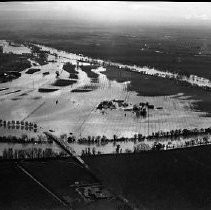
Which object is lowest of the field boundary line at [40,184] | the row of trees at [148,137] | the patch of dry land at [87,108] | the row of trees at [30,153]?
the patch of dry land at [87,108]

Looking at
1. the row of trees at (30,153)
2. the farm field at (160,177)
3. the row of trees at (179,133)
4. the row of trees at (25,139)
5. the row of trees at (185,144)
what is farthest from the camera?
the row of trees at (179,133)

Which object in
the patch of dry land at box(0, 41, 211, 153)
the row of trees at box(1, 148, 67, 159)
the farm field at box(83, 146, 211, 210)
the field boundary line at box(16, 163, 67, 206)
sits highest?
the field boundary line at box(16, 163, 67, 206)

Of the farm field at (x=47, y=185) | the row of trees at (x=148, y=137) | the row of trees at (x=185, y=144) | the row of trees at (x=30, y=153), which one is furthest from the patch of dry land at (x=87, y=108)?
the farm field at (x=47, y=185)

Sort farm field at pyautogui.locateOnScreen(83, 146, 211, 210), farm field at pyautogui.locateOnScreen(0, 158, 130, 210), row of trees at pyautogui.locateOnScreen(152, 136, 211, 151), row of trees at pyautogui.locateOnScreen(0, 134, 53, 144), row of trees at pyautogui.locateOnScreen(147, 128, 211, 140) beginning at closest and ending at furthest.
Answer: farm field at pyautogui.locateOnScreen(0, 158, 130, 210) → farm field at pyautogui.locateOnScreen(83, 146, 211, 210) → row of trees at pyautogui.locateOnScreen(152, 136, 211, 151) → row of trees at pyautogui.locateOnScreen(0, 134, 53, 144) → row of trees at pyautogui.locateOnScreen(147, 128, 211, 140)

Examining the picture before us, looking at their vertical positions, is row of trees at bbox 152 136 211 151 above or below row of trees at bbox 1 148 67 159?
below

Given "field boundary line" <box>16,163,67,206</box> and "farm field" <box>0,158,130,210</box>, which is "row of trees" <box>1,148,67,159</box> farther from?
"field boundary line" <box>16,163,67,206</box>

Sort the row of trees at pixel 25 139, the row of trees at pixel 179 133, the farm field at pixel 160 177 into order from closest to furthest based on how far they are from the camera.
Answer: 1. the farm field at pixel 160 177
2. the row of trees at pixel 25 139
3. the row of trees at pixel 179 133

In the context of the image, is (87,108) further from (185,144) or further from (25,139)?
(185,144)

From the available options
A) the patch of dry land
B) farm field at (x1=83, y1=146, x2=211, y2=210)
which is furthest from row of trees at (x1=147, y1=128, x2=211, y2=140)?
farm field at (x1=83, y1=146, x2=211, y2=210)

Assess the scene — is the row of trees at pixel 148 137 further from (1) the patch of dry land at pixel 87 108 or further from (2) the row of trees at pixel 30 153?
(2) the row of trees at pixel 30 153
